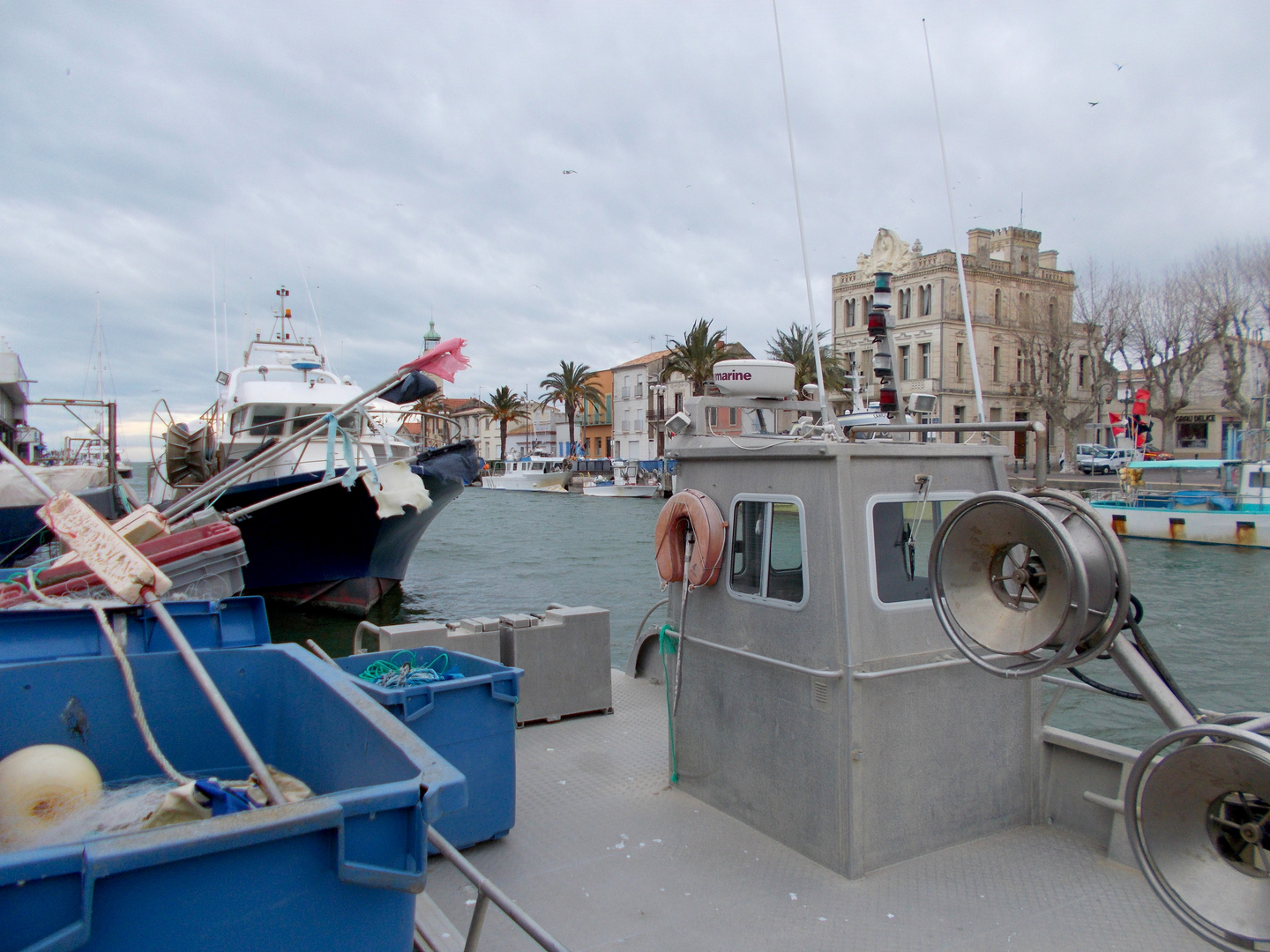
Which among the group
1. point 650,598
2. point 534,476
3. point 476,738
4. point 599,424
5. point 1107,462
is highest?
point 599,424

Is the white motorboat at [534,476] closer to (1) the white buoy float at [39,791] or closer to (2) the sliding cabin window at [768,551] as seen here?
(2) the sliding cabin window at [768,551]

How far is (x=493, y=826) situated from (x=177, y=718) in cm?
165

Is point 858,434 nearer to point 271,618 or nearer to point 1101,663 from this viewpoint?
point 1101,663

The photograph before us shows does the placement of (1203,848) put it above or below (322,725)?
below

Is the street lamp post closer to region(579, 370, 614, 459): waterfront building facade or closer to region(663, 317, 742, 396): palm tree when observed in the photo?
region(663, 317, 742, 396): palm tree

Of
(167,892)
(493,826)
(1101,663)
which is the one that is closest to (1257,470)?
(1101,663)

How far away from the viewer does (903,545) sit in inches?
160

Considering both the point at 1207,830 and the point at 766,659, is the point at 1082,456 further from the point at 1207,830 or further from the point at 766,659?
the point at 1207,830

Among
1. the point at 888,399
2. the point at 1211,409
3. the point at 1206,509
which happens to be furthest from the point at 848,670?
Result: the point at 1211,409

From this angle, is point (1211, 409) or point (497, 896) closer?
point (497, 896)

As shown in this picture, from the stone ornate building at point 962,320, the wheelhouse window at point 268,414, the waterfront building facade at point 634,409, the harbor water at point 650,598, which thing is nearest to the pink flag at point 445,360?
the harbor water at point 650,598

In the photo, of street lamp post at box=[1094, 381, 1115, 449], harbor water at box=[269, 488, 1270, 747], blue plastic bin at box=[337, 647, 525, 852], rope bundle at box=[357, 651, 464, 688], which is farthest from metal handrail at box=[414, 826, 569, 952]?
street lamp post at box=[1094, 381, 1115, 449]

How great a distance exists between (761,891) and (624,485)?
60467mm

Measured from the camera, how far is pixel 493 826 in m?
4.15
